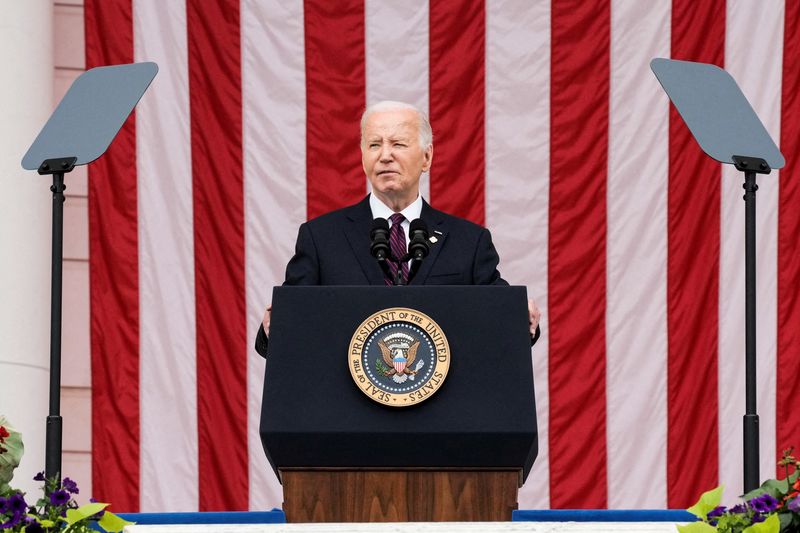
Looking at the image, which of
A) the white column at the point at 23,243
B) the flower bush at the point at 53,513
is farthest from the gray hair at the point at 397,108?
the white column at the point at 23,243

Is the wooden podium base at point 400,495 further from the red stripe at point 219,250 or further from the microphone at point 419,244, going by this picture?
the red stripe at point 219,250

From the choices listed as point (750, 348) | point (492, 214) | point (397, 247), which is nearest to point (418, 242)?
point (397, 247)

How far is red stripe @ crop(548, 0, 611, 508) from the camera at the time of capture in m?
6.74

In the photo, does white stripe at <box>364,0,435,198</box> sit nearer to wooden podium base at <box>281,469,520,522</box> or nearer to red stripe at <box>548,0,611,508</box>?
red stripe at <box>548,0,611,508</box>

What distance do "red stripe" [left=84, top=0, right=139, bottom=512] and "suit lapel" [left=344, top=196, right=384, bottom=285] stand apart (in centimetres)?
281

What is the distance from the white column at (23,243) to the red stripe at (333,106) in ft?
4.20

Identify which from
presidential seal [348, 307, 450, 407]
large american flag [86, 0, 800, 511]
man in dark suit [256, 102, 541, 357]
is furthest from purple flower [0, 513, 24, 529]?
large american flag [86, 0, 800, 511]

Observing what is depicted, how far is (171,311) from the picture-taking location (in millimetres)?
6711

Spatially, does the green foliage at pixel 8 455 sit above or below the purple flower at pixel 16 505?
above

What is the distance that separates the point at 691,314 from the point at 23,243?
3.20 meters

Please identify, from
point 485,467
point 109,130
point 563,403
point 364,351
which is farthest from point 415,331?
point 563,403

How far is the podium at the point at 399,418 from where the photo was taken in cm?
324

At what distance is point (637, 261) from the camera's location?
6793mm

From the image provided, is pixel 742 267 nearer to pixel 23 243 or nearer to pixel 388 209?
pixel 388 209
